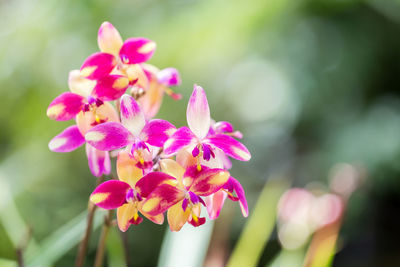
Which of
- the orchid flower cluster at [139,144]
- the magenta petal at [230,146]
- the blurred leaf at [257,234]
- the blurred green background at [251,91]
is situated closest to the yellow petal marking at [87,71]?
the orchid flower cluster at [139,144]

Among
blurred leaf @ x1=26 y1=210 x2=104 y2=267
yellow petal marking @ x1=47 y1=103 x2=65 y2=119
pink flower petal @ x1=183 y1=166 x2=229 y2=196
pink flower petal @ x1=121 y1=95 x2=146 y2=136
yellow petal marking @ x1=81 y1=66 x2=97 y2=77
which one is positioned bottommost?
blurred leaf @ x1=26 y1=210 x2=104 y2=267

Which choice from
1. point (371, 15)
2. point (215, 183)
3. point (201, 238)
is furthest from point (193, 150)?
point (371, 15)

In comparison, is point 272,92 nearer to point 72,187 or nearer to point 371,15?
point 371,15

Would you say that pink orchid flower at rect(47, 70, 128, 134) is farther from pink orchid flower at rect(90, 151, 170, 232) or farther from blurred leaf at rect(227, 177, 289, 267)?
blurred leaf at rect(227, 177, 289, 267)

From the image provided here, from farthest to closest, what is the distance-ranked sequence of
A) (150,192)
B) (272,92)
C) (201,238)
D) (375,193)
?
(272,92), (375,193), (201,238), (150,192)

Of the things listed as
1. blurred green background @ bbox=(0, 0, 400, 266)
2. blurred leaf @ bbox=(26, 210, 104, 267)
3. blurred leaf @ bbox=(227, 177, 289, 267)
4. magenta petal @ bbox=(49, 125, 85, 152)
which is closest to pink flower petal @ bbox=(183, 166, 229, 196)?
magenta petal @ bbox=(49, 125, 85, 152)
